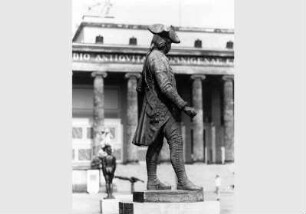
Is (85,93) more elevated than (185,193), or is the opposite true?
(85,93)

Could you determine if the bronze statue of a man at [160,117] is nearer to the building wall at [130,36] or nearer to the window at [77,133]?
the building wall at [130,36]

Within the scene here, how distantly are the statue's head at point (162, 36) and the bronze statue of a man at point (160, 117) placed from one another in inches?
8.0

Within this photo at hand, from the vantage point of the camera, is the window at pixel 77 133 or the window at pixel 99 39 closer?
the window at pixel 99 39

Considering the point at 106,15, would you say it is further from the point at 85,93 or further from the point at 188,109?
the point at 188,109

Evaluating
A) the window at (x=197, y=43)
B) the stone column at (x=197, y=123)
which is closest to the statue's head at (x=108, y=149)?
the stone column at (x=197, y=123)

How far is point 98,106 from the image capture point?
168ft

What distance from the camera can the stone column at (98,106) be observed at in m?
50.9

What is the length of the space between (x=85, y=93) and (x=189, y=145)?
10.0 meters

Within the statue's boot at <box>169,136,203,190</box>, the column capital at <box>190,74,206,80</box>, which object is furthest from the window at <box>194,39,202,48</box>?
the statue's boot at <box>169,136,203,190</box>

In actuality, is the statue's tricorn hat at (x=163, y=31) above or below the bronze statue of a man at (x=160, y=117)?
above

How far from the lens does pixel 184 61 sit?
174 feet

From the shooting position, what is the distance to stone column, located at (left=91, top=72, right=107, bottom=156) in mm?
50875

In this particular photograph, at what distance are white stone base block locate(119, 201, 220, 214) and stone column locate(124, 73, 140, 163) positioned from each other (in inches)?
1649

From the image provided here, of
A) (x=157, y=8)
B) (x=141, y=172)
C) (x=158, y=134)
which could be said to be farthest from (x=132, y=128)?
(x=158, y=134)
